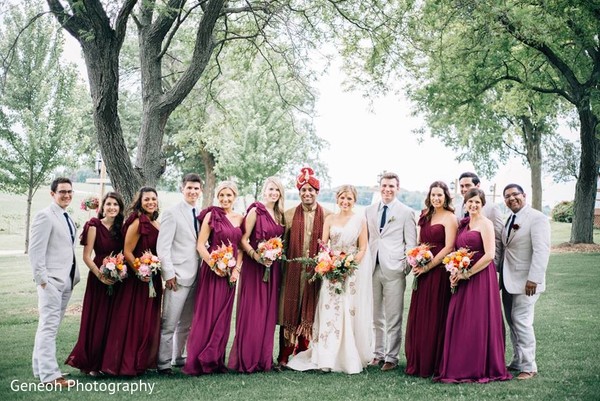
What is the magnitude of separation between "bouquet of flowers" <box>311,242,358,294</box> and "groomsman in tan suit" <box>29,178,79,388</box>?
2907 mm

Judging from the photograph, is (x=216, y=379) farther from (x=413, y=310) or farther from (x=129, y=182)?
(x=129, y=182)

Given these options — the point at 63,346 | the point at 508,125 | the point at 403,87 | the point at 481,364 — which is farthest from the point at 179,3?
the point at 508,125

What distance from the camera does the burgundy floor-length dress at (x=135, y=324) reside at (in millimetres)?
7109

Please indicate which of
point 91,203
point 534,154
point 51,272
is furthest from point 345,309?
point 534,154

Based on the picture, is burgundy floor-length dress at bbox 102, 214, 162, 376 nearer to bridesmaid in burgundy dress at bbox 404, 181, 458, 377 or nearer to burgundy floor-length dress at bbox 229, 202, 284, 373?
burgundy floor-length dress at bbox 229, 202, 284, 373

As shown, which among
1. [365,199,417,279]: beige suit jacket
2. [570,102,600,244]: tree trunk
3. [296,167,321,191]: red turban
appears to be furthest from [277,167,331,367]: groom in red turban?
[570,102,600,244]: tree trunk

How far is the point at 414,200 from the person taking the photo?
45188mm

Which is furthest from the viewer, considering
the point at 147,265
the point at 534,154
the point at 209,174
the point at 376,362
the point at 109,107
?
the point at 209,174

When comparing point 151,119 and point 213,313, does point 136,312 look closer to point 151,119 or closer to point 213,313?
point 213,313

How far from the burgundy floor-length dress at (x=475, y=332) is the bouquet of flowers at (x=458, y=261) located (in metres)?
0.15

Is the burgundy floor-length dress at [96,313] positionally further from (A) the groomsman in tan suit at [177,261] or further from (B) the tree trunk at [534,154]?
(B) the tree trunk at [534,154]

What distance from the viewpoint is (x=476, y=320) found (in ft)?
22.9

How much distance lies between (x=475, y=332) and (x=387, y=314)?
1283 mm

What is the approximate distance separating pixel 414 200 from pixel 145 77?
116 feet
